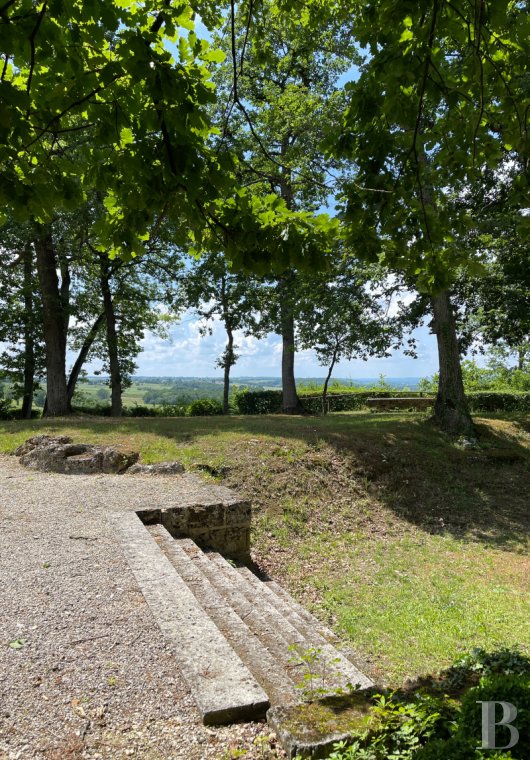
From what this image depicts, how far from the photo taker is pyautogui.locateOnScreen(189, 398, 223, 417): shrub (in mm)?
20234

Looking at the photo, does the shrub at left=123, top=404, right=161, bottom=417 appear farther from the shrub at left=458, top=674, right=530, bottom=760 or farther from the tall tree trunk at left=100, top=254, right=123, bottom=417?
the shrub at left=458, top=674, right=530, bottom=760

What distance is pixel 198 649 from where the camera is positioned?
311cm

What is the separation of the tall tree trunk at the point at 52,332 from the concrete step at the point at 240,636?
12.6m

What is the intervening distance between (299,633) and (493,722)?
8.79ft

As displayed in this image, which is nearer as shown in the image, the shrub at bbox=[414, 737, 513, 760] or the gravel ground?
the shrub at bbox=[414, 737, 513, 760]

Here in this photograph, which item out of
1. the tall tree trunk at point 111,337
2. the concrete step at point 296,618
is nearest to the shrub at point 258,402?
the tall tree trunk at point 111,337

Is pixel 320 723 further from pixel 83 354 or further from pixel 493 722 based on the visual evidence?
pixel 83 354

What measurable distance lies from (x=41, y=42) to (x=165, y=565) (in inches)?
156

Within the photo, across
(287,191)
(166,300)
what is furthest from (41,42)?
(166,300)

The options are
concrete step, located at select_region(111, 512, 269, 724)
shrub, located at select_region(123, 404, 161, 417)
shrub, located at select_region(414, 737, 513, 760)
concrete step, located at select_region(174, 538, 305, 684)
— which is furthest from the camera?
shrub, located at select_region(123, 404, 161, 417)

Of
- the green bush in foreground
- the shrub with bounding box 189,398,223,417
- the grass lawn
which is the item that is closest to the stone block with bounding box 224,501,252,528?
the grass lawn

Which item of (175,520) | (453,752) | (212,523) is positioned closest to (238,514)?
(212,523)

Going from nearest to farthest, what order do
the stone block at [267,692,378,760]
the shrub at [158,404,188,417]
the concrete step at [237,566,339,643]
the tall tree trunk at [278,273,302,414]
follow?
the stone block at [267,692,378,760] → the concrete step at [237,566,339,643] → the tall tree trunk at [278,273,302,414] → the shrub at [158,404,188,417]

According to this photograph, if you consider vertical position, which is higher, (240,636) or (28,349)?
(28,349)
